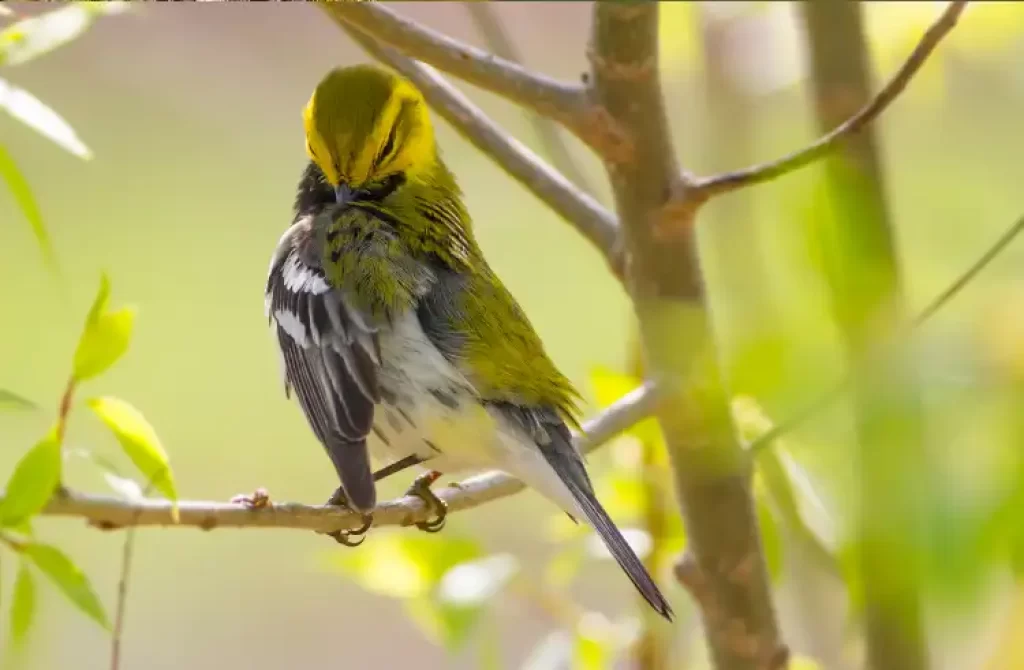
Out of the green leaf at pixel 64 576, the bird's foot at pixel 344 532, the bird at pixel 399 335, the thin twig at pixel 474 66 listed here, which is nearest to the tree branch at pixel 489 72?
the thin twig at pixel 474 66

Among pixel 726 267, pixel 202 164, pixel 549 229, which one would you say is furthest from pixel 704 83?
pixel 202 164

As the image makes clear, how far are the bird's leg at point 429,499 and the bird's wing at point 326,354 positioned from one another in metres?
0.09

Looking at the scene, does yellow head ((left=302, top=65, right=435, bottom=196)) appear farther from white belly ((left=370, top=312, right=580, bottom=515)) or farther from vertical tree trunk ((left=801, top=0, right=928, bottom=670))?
vertical tree trunk ((left=801, top=0, right=928, bottom=670))

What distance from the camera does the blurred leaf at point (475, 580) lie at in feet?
3.09

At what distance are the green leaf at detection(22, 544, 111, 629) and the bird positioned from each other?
0.91 ft

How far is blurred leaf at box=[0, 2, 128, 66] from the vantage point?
60cm

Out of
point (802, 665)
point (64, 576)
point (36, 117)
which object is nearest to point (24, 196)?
point (36, 117)

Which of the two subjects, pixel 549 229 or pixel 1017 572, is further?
pixel 549 229

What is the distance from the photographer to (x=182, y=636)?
9.11ft

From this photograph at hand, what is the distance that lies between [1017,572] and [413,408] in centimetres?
53

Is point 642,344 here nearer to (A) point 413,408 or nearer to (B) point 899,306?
(A) point 413,408

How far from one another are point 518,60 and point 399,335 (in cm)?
36

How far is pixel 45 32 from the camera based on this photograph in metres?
0.61

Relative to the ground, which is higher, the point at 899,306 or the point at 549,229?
the point at 899,306
